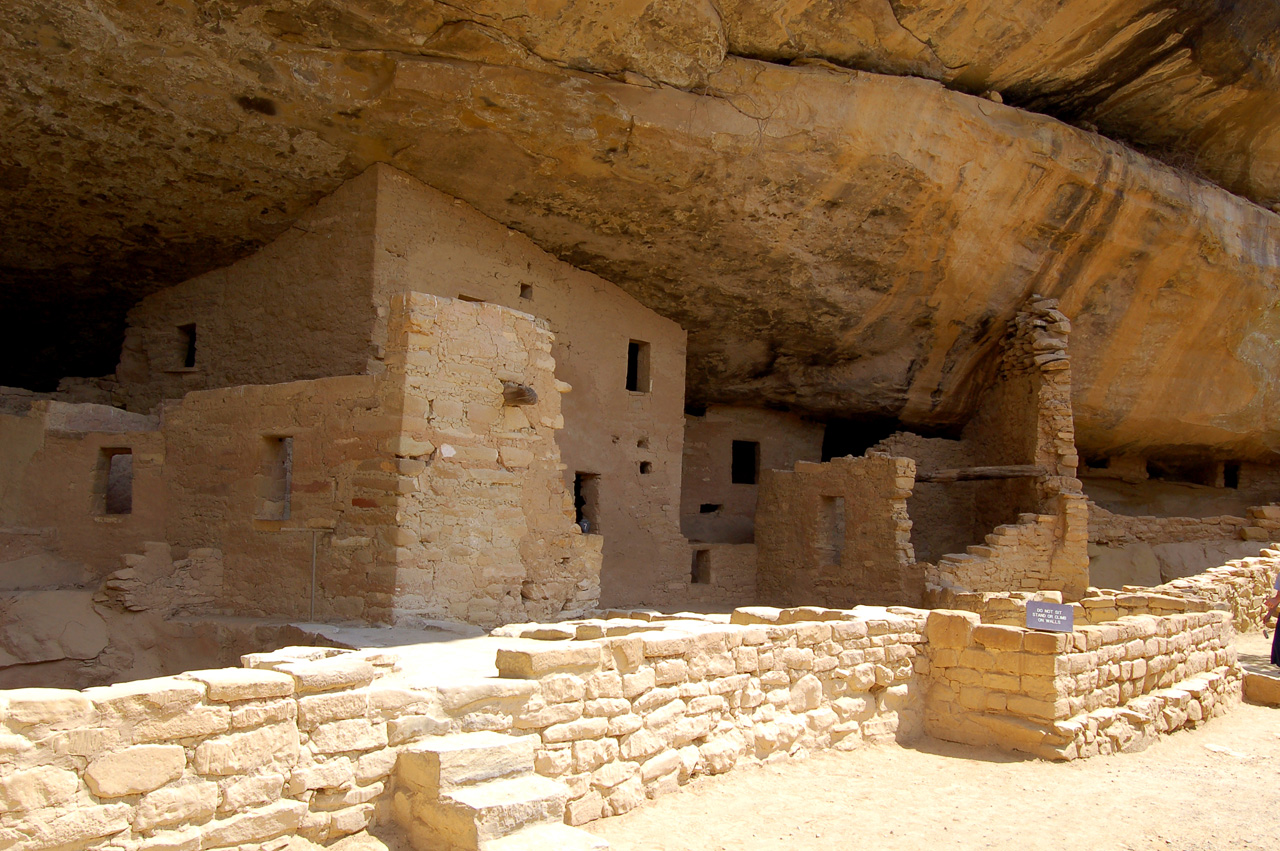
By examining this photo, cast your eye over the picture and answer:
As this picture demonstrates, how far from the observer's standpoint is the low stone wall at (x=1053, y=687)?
587 centimetres

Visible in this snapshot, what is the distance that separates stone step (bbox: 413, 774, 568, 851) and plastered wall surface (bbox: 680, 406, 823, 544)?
1069 cm

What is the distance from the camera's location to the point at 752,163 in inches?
407

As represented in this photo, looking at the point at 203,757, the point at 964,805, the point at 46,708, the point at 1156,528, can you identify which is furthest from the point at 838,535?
the point at 46,708

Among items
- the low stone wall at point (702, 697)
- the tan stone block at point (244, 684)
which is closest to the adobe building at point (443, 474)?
the low stone wall at point (702, 697)

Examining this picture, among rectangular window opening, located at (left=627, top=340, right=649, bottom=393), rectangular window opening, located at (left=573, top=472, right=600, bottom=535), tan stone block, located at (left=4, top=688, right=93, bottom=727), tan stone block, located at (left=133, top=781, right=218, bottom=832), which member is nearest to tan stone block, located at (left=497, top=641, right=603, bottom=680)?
tan stone block, located at (left=133, top=781, right=218, bottom=832)

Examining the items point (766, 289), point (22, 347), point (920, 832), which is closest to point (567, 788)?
point (920, 832)

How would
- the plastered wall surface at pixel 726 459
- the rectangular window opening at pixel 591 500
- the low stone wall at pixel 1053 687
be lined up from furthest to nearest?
the plastered wall surface at pixel 726 459 → the rectangular window opening at pixel 591 500 → the low stone wall at pixel 1053 687

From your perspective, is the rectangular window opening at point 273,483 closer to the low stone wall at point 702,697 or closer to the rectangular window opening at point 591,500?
the low stone wall at point 702,697

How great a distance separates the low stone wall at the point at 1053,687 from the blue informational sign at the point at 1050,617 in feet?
0.17

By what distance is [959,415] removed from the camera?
15.1 metres

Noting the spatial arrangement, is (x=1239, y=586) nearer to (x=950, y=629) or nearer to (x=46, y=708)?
(x=950, y=629)

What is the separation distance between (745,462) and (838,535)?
3634 mm

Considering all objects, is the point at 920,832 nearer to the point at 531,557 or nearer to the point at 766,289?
the point at 531,557

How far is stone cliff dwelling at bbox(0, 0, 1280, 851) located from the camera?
4188 millimetres
